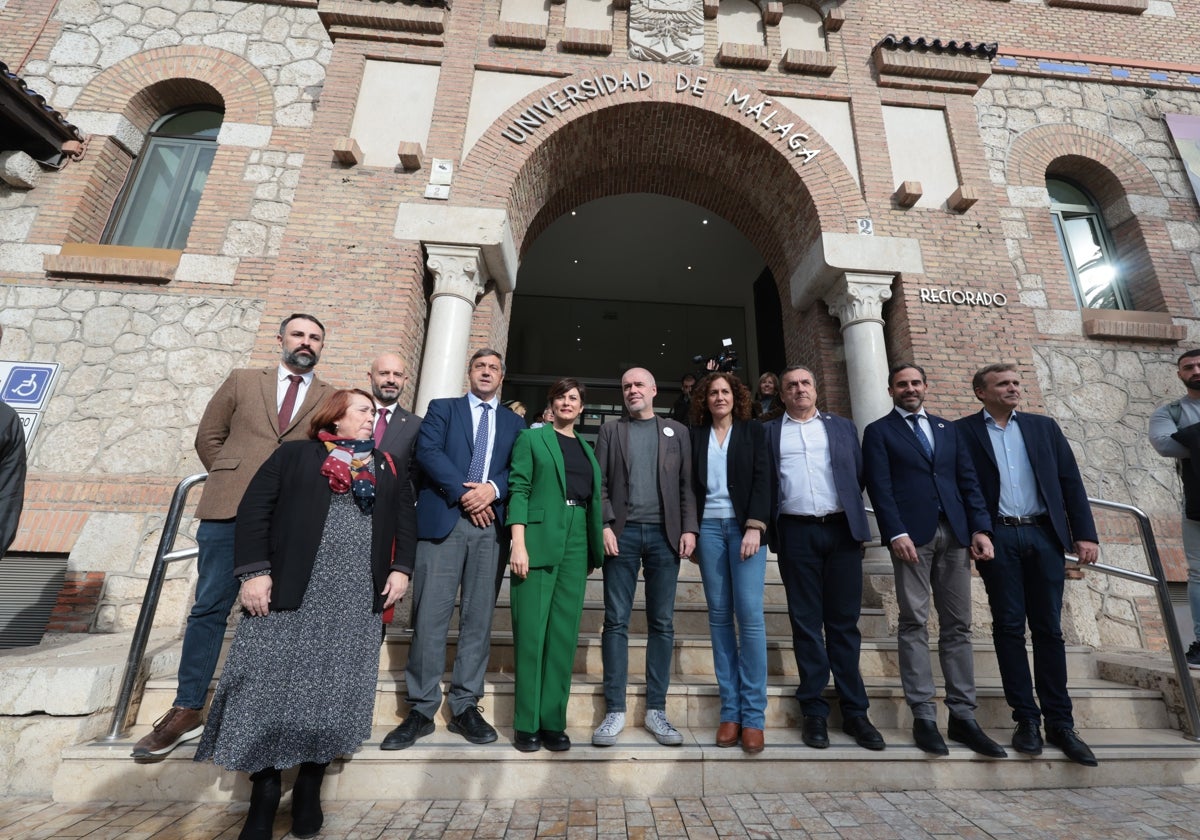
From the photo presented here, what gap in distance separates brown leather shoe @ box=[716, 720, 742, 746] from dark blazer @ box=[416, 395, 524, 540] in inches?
64.2

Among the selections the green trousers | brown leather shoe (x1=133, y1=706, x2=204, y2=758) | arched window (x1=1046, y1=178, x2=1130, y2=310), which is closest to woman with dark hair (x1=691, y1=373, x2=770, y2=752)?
the green trousers

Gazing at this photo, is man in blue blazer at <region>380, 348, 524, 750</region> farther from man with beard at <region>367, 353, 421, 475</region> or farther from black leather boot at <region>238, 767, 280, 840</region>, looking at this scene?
black leather boot at <region>238, 767, 280, 840</region>

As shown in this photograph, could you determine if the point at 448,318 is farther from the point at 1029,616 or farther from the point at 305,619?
the point at 1029,616

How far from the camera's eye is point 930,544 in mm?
3064

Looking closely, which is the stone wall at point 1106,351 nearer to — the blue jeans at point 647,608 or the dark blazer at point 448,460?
the blue jeans at point 647,608

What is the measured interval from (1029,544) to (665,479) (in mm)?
2148

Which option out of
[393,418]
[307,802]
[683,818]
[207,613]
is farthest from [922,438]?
[207,613]

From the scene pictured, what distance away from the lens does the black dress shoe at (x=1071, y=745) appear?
9.09 ft

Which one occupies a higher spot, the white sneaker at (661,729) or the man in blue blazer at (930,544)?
the man in blue blazer at (930,544)

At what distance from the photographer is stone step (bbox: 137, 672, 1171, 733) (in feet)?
9.92

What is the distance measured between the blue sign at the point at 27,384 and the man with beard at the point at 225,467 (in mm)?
4072

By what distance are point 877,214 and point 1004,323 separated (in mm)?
1830

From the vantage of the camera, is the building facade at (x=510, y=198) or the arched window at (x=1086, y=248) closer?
the building facade at (x=510, y=198)

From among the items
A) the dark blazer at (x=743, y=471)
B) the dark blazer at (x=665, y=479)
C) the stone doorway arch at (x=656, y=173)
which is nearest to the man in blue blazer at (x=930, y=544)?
the dark blazer at (x=743, y=471)
